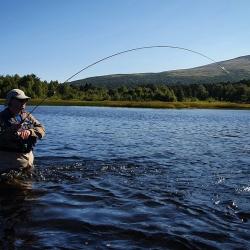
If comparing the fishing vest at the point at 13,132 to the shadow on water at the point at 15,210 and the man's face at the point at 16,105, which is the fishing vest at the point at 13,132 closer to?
the man's face at the point at 16,105

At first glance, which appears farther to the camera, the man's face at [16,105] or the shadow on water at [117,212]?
the man's face at [16,105]

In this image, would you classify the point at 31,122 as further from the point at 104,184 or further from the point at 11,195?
the point at 104,184

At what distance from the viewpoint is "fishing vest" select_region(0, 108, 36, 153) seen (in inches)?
415

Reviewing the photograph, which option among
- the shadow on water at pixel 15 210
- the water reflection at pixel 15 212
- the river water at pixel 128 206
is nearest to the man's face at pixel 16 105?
Answer: the shadow on water at pixel 15 210

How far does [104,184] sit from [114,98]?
139 m

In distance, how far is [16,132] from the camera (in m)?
10.6

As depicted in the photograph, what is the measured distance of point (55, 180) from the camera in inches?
494

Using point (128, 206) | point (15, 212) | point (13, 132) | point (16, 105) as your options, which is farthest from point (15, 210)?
point (16, 105)

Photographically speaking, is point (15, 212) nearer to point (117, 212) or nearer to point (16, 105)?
point (117, 212)


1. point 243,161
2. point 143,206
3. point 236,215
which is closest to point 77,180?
point 143,206

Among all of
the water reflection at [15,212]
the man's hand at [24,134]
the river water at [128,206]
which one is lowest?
the river water at [128,206]

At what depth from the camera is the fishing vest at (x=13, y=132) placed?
1054 cm

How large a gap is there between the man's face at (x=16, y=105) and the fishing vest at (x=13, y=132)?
5.3 inches

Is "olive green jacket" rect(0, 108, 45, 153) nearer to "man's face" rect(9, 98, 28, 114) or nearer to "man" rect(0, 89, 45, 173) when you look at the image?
"man" rect(0, 89, 45, 173)
